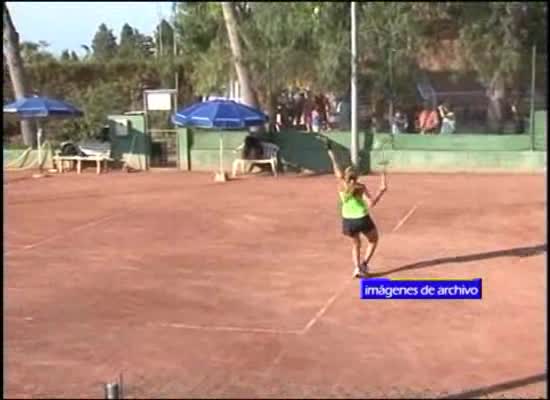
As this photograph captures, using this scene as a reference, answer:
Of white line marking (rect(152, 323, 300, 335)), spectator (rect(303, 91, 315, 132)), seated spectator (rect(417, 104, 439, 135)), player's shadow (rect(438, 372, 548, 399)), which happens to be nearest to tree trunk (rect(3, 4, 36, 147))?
spectator (rect(303, 91, 315, 132))

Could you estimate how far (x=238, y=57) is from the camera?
1014 inches

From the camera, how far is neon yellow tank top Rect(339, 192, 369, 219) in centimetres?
1094

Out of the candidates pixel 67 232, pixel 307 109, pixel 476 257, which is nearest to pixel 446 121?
pixel 307 109

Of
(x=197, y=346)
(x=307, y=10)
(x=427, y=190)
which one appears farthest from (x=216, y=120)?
→ (x=197, y=346)

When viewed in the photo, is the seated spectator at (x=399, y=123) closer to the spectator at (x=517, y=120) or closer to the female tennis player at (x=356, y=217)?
the spectator at (x=517, y=120)

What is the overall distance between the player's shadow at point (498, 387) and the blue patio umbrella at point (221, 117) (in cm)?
1558

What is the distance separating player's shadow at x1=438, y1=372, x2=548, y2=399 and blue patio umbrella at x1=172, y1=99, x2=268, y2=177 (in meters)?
15.6

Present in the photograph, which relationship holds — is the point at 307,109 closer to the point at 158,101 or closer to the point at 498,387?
the point at 158,101

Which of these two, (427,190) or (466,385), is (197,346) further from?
(427,190)

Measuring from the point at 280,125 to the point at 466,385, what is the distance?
19.8 metres

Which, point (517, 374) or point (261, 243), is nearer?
point (517, 374)

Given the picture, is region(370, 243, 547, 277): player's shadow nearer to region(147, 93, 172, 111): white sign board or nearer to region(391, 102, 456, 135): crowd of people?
region(391, 102, 456, 135): crowd of people

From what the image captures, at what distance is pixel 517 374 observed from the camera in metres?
7.09

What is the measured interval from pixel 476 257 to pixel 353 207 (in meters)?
1.86
